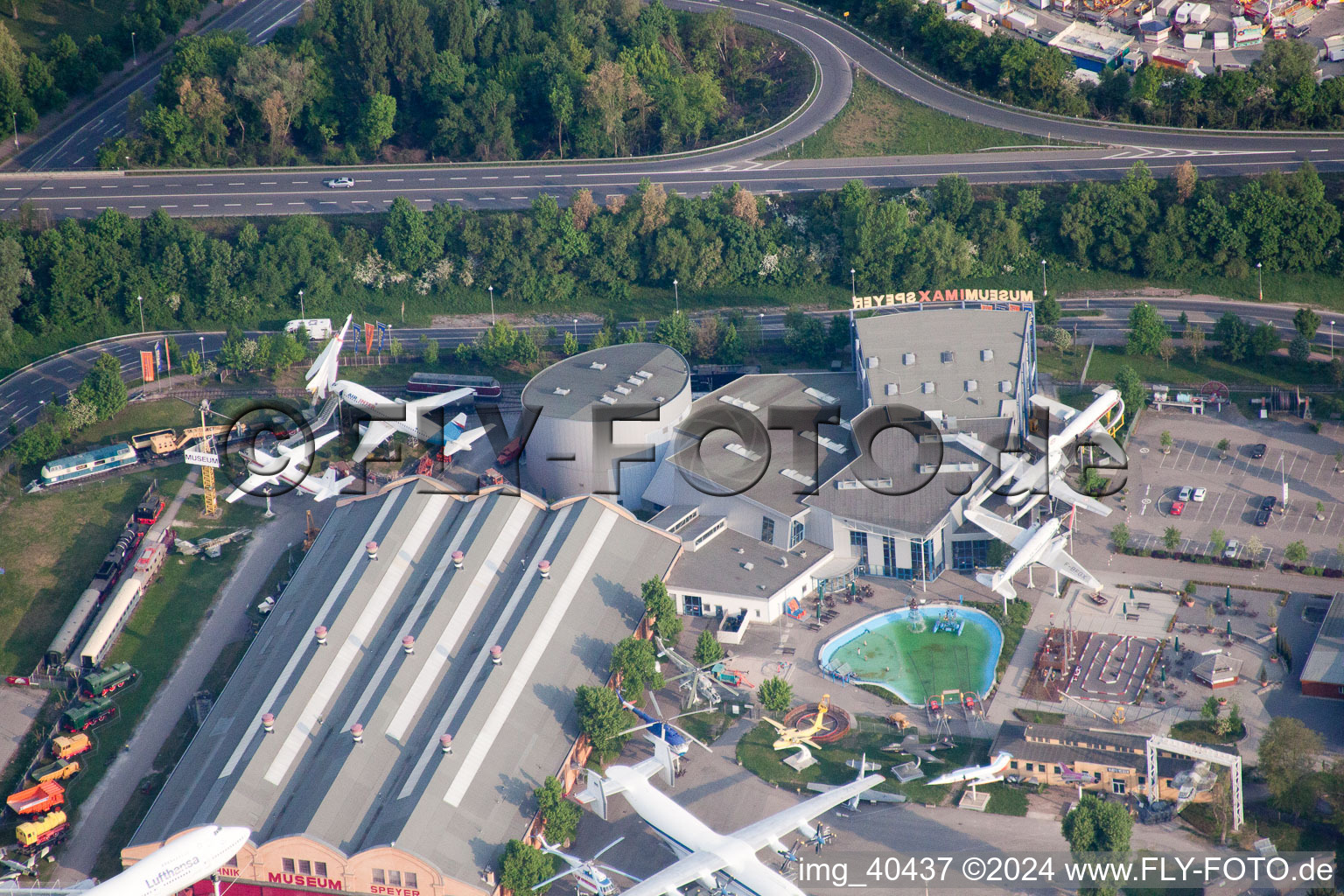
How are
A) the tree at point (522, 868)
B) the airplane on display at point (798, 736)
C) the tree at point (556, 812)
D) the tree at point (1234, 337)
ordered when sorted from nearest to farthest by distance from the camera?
the tree at point (522, 868) → the tree at point (556, 812) → the airplane on display at point (798, 736) → the tree at point (1234, 337)


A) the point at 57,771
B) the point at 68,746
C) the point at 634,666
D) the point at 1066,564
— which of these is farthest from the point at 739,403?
the point at 57,771

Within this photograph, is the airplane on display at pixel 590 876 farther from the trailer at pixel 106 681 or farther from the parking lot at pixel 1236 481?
the parking lot at pixel 1236 481

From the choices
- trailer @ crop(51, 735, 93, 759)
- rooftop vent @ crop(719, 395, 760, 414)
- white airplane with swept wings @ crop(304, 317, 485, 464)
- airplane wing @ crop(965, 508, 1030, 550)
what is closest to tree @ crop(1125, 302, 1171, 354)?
airplane wing @ crop(965, 508, 1030, 550)

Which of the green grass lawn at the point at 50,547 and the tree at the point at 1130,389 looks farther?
the tree at the point at 1130,389

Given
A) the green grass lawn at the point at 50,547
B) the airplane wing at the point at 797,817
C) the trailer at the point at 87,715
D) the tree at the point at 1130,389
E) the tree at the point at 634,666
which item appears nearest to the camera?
the airplane wing at the point at 797,817

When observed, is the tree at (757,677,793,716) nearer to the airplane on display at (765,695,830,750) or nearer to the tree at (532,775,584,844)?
the airplane on display at (765,695,830,750)

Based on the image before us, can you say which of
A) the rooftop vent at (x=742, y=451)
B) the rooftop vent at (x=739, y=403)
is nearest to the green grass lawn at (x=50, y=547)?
the rooftop vent at (x=739, y=403)

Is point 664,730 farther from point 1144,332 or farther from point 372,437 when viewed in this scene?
point 1144,332

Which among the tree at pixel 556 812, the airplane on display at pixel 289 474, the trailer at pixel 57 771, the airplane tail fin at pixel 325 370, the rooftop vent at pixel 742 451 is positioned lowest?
the tree at pixel 556 812
